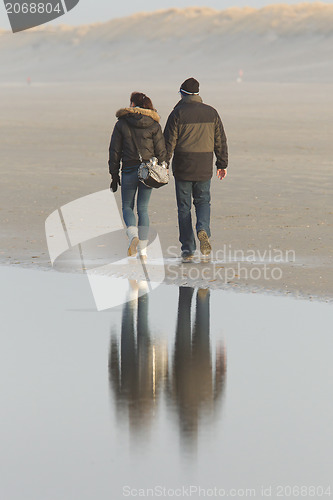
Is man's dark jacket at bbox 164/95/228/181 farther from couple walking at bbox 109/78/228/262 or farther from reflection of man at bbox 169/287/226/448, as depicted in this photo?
reflection of man at bbox 169/287/226/448

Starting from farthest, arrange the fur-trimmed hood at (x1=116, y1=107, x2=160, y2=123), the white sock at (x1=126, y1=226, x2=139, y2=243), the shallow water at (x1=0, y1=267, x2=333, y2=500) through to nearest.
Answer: the white sock at (x1=126, y1=226, x2=139, y2=243) → the fur-trimmed hood at (x1=116, y1=107, x2=160, y2=123) → the shallow water at (x1=0, y1=267, x2=333, y2=500)

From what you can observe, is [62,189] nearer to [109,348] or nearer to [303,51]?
[109,348]

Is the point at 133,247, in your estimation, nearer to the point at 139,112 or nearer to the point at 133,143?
the point at 133,143

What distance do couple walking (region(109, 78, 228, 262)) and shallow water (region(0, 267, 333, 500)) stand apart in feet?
7.05

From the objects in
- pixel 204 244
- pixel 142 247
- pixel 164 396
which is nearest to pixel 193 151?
pixel 204 244

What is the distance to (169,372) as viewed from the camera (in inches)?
284

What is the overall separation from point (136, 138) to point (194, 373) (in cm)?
466

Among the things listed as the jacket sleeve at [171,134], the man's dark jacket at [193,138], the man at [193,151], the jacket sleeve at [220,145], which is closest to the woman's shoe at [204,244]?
the man at [193,151]

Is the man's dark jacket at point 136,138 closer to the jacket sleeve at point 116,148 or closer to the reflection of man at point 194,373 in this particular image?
the jacket sleeve at point 116,148

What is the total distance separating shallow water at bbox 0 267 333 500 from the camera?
5.34 metres

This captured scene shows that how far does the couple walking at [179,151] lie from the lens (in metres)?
11.5

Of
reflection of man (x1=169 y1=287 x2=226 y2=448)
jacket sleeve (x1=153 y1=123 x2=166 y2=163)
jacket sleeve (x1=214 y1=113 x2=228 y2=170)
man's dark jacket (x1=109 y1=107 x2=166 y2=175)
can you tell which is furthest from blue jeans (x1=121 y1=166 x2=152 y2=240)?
reflection of man (x1=169 y1=287 x2=226 y2=448)

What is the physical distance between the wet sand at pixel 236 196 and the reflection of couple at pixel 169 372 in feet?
5.92

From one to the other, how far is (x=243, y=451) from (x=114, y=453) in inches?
24.0
